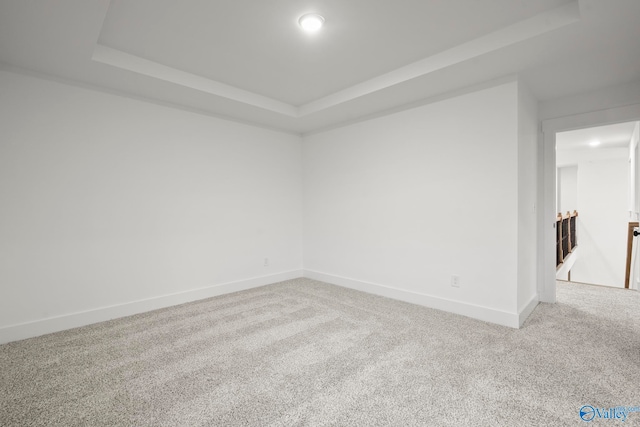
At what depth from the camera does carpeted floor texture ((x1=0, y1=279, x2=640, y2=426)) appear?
5.24 ft

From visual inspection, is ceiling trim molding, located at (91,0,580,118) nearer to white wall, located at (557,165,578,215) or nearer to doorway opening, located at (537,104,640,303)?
doorway opening, located at (537,104,640,303)

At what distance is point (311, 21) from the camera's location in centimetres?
214

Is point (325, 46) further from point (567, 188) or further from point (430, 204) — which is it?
point (567, 188)

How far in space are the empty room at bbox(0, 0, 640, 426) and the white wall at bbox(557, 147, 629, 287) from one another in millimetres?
4423

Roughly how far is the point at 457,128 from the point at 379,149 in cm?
98

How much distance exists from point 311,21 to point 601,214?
8.60 m

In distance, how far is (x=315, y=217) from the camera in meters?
4.70

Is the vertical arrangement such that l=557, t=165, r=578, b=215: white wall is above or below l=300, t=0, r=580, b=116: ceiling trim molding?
below

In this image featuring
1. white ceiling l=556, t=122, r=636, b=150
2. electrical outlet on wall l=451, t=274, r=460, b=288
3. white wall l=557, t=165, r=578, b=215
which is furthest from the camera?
white wall l=557, t=165, r=578, b=215

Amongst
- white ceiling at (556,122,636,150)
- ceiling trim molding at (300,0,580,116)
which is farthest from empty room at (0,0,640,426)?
white ceiling at (556,122,636,150)

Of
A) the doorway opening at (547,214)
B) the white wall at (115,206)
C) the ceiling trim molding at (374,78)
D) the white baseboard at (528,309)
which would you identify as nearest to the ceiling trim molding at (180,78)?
the ceiling trim molding at (374,78)

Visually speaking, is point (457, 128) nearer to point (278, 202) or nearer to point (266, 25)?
point (266, 25)

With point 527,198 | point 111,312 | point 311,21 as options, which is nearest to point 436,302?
point 527,198

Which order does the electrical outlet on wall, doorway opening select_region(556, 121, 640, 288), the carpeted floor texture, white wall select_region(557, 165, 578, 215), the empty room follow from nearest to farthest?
the carpeted floor texture < the empty room < the electrical outlet on wall < doorway opening select_region(556, 121, 640, 288) < white wall select_region(557, 165, 578, 215)
